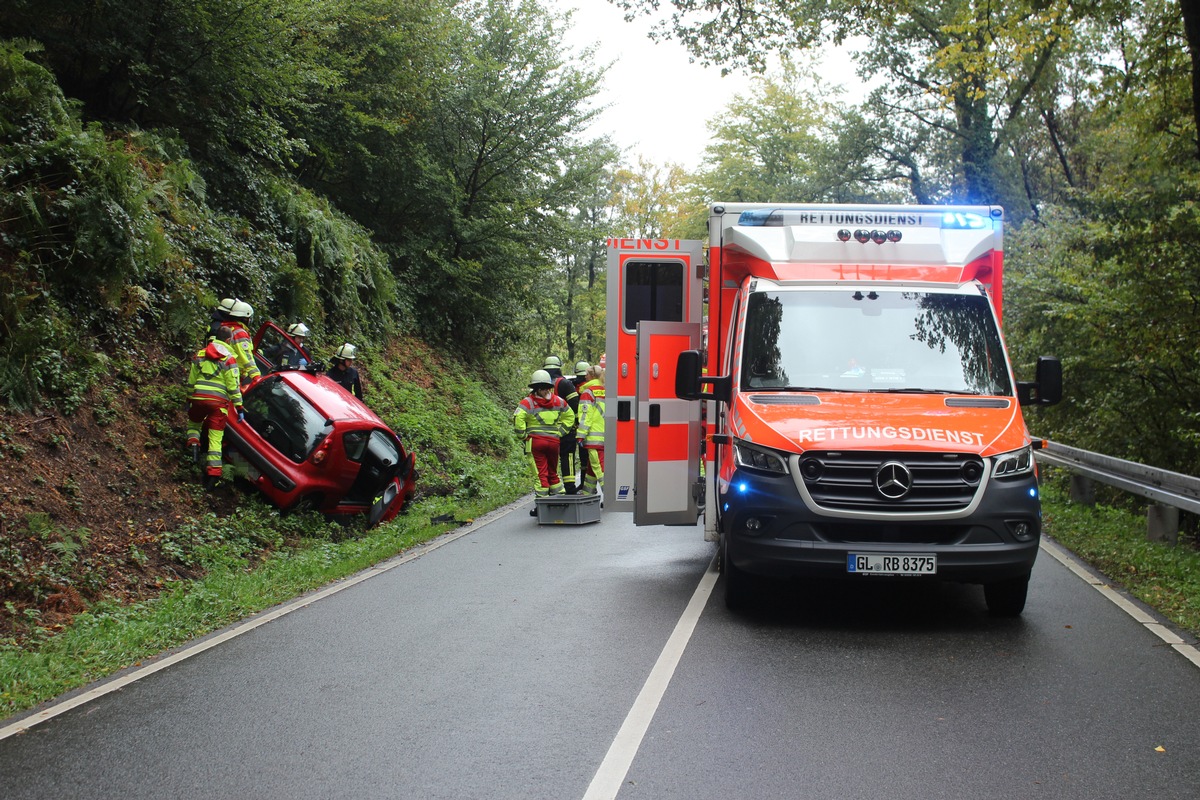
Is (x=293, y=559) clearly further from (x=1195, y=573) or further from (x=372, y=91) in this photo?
(x=372, y=91)

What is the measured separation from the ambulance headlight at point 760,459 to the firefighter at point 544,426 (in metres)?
5.83

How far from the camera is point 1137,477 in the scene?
10.7m

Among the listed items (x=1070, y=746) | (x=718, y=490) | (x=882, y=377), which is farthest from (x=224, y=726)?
(x=882, y=377)

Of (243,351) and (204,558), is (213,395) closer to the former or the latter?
(243,351)

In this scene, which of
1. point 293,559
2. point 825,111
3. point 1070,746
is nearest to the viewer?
point 1070,746

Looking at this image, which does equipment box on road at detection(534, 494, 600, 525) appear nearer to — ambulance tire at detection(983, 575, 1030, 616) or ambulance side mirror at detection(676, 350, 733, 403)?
ambulance side mirror at detection(676, 350, 733, 403)

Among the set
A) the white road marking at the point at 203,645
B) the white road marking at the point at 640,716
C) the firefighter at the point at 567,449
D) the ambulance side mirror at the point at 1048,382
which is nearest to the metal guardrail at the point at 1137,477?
the ambulance side mirror at the point at 1048,382

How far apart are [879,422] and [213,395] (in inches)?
263

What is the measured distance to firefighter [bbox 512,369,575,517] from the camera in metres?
13.1

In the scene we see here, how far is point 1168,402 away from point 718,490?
8064mm

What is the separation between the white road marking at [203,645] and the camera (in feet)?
17.5

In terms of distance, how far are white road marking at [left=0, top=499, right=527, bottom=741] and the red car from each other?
1193mm

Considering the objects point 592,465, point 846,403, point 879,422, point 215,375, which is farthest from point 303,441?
point 879,422

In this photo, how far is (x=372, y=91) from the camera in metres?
21.4
